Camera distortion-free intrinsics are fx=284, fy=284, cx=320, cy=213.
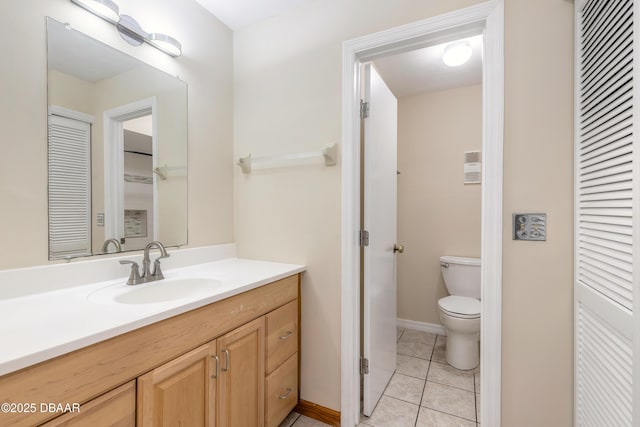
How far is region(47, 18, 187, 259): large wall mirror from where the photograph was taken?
1.18 m

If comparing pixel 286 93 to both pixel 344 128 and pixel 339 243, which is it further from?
pixel 339 243

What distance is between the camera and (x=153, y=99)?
1.53m

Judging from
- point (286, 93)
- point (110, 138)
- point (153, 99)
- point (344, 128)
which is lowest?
point (110, 138)

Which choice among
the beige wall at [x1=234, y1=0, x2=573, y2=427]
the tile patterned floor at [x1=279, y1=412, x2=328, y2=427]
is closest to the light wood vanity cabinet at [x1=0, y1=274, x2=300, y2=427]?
the tile patterned floor at [x1=279, y1=412, x2=328, y2=427]

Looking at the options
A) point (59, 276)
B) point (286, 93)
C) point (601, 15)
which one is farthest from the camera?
point (286, 93)

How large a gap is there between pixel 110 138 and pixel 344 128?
3.80 ft

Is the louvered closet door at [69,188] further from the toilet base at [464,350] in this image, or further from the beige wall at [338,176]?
the toilet base at [464,350]

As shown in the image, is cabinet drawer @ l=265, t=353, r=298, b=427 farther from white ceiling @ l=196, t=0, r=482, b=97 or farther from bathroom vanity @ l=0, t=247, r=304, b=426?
white ceiling @ l=196, t=0, r=482, b=97

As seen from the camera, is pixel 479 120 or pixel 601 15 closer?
Answer: pixel 601 15

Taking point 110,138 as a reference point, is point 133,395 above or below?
below

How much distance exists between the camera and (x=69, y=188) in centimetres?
120

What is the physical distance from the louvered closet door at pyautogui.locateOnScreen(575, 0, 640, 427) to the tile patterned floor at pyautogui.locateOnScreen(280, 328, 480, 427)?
2.40ft

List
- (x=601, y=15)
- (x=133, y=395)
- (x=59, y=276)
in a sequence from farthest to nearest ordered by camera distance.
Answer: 1. (x=59, y=276)
2. (x=601, y=15)
3. (x=133, y=395)

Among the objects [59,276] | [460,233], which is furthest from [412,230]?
[59,276]
